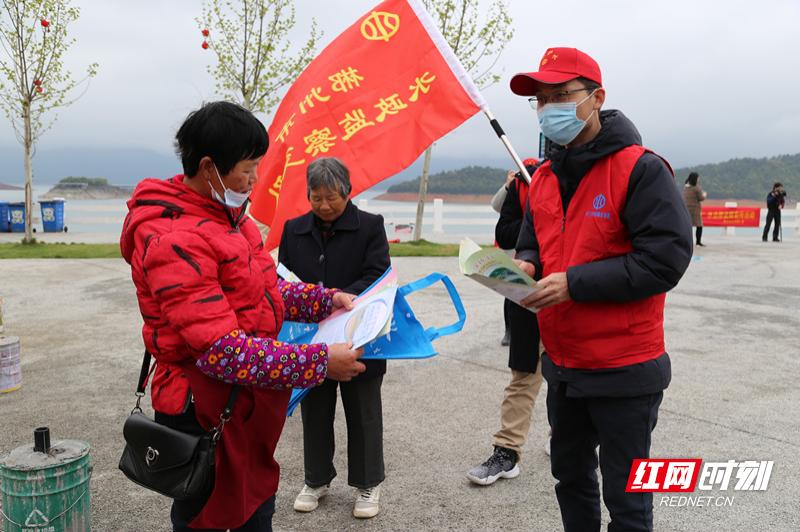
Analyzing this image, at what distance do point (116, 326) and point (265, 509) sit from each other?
6.12m

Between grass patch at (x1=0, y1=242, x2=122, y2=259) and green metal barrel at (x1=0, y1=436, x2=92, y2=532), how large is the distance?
1201cm

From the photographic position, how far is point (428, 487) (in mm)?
3906

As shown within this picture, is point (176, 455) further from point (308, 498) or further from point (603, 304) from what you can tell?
point (308, 498)

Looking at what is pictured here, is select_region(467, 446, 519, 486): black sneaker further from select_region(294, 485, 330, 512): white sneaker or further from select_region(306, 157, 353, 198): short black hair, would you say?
select_region(306, 157, 353, 198): short black hair

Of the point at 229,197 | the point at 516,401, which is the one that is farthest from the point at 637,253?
the point at 516,401

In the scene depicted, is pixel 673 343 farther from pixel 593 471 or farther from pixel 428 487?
pixel 593 471

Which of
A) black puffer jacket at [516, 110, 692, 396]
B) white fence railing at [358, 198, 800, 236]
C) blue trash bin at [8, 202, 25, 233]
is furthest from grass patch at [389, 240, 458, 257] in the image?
blue trash bin at [8, 202, 25, 233]

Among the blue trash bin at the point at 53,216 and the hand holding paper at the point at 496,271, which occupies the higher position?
the hand holding paper at the point at 496,271

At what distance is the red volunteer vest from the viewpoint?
237cm

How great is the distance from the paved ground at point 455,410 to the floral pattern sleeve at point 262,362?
5.86 ft

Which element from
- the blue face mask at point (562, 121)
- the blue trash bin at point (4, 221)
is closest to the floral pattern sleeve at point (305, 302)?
the blue face mask at point (562, 121)

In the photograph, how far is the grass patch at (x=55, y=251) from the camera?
14.0 metres

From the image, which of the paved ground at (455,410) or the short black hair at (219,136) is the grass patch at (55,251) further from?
the short black hair at (219,136)

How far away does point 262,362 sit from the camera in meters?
1.96
